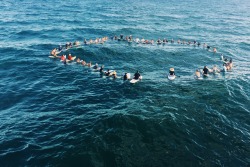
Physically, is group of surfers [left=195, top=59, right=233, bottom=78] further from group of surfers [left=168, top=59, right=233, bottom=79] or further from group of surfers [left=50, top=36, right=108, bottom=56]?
group of surfers [left=50, top=36, right=108, bottom=56]

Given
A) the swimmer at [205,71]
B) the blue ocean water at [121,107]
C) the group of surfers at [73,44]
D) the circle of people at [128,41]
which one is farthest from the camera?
the group of surfers at [73,44]

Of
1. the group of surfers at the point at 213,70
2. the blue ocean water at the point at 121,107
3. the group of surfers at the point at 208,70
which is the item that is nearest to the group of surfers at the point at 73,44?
the blue ocean water at the point at 121,107

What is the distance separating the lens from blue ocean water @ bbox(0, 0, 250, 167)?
22.5 meters

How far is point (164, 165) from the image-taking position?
21.0m

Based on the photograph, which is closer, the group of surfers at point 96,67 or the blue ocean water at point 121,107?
the blue ocean water at point 121,107

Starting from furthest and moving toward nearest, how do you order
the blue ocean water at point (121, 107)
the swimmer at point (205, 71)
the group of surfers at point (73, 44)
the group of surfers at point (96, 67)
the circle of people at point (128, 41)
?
the group of surfers at point (73, 44)
the swimmer at point (205, 71)
the circle of people at point (128, 41)
the group of surfers at point (96, 67)
the blue ocean water at point (121, 107)

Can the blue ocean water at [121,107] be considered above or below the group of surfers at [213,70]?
below

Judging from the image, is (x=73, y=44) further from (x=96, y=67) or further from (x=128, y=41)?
(x=96, y=67)

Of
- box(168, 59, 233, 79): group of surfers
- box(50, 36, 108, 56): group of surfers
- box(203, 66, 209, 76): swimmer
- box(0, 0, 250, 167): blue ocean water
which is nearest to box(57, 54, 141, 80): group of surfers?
box(0, 0, 250, 167): blue ocean water

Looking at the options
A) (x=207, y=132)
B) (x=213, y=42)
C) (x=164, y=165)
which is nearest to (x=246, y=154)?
(x=207, y=132)

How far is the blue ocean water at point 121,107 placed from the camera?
2247 centimetres

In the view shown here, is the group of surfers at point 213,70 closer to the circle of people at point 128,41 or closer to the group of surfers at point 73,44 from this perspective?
the circle of people at point 128,41

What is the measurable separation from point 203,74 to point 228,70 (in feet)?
20.5

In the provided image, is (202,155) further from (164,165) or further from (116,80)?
(116,80)
